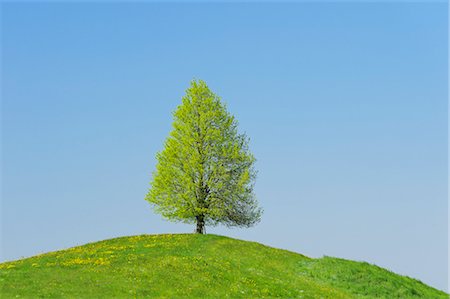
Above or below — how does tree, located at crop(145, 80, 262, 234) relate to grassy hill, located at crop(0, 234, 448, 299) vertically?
above

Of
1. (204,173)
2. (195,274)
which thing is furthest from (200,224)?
(195,274)

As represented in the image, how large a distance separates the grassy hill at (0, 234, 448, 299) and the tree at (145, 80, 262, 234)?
3016 mm

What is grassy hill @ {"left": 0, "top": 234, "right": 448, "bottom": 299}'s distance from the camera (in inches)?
1191

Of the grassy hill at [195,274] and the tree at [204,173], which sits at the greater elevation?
the tree at [204,173]

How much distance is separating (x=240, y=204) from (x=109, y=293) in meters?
24.9

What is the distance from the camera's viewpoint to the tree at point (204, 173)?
51969 mm

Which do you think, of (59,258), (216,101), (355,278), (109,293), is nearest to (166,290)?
(109,293)

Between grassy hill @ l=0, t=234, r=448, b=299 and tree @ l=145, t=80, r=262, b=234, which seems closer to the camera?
grassy hill @ l=0, t=234, r=448, b=299

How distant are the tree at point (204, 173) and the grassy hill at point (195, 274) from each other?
119 inches

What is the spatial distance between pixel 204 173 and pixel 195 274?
18.7m

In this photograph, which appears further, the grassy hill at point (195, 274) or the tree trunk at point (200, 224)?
the tree trunk at point (200, 224)

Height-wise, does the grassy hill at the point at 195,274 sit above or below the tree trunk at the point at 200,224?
below

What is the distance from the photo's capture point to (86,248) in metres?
49.1

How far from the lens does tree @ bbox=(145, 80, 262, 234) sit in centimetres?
5197
